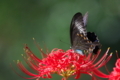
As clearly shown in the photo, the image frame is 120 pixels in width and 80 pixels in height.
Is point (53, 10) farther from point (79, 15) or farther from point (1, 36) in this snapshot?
point (79, 15)

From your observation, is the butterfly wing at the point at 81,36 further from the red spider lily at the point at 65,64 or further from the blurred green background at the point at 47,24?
the blurred green background at the point at 47,24

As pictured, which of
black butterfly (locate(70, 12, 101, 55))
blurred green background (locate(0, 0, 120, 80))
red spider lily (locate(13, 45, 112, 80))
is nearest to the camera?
red spider lily (locate(13, 45, 112, 80))

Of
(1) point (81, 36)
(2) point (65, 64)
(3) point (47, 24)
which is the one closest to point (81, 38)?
(1) point (81, 36)

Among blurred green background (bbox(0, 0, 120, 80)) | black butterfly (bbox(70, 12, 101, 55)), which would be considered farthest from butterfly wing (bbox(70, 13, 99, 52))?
blurred green background (bbox(0, 0, 120, 80))

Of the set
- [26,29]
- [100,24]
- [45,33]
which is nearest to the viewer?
[100,24]

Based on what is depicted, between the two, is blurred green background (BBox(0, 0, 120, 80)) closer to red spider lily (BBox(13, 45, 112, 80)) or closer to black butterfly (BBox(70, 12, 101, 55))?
black butterfly (BBox(70, 12, 101, 55))

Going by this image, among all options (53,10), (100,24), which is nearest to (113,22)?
(100,24)

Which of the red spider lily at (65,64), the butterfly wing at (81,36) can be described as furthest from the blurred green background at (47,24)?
the red spider lily at (65,64)
